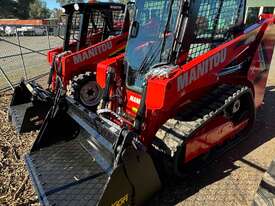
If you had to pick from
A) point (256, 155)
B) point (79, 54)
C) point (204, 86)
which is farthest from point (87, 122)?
point (79, 54)

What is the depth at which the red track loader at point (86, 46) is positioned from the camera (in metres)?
7.03

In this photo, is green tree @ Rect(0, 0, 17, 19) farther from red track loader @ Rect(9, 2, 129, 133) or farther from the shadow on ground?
the shadow on ground

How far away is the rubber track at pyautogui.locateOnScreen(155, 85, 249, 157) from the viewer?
11.7ft

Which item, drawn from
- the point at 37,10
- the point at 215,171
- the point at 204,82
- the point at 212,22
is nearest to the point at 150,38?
the point at 212,22

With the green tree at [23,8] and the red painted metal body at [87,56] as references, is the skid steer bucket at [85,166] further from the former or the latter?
the green tree at [23,8]

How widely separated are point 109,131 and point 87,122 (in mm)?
563

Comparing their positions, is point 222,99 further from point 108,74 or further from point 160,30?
point 108,74

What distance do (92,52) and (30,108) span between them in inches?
97.3

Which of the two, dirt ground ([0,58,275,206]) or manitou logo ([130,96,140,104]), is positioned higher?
manitou logo ([130,96,140,104])

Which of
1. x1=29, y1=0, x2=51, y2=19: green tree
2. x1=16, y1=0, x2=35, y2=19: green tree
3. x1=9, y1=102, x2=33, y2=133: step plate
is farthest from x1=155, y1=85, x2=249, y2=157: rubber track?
x1=29, y1=0, x2=51, y2=19: green tree

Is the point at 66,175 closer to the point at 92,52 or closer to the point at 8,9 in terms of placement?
the point at 92,52

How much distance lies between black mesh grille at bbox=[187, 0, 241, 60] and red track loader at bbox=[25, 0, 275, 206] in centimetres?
1

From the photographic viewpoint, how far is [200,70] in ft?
12.5

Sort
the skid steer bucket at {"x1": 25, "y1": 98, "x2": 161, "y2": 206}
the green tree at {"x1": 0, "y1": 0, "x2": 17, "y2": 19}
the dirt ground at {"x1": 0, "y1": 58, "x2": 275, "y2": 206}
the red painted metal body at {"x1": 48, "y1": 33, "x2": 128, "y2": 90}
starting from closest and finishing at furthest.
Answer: the skid steer bucket at {"x1": 25, "y1": 98, "x2": 161, "y2": 206}, the dirt ground at {"x1": 0, "y1": 58, "x2": 275, "y2": 206}, the red painted metal body at {"x1": 48, "y1": 33, "x2": 128, "y2": 90}, the green tree at {"x1": 0, "y1": 0, "x2": 17, "y2": 19}
